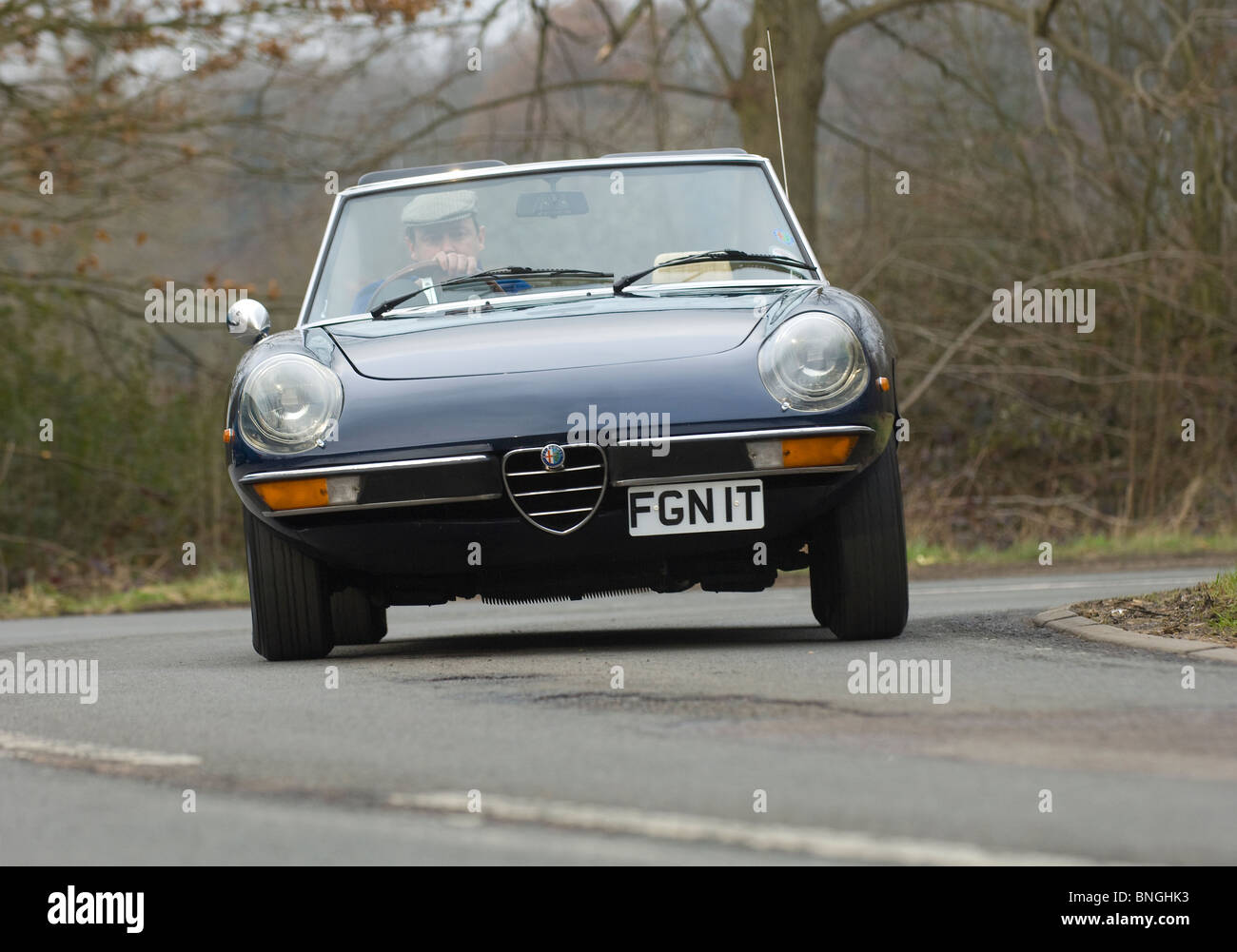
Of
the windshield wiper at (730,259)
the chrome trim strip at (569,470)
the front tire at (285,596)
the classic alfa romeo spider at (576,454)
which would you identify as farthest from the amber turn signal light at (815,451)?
the front tire at (285,596)

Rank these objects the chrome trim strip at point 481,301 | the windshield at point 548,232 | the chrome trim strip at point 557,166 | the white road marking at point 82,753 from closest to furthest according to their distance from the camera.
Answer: the white road marking at point 82,753 < the chrome trim strip at point 481,301 < the windshield at point 548,232 < the chrome trim strip at point 557,166

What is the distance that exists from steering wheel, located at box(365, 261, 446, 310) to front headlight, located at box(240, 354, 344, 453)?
3.31 feet

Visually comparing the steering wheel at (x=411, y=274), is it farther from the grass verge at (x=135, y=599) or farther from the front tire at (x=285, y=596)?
the grass verge at (x=135, y=599)

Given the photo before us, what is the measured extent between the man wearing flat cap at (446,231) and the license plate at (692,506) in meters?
1.61

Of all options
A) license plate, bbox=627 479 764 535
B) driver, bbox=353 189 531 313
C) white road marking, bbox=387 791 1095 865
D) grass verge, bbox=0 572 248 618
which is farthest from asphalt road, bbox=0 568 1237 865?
grass verge, bbox=0 572 248 618

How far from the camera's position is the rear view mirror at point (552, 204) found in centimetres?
695

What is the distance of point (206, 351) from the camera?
1914 cm

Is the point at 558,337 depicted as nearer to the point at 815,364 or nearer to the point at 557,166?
the point at 815,364

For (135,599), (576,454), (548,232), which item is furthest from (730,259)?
(135,599)

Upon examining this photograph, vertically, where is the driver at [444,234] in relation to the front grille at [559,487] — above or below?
above

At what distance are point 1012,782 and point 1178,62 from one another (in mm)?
17116

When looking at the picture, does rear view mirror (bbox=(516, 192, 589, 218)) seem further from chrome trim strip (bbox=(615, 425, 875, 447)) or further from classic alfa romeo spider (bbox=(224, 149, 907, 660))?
chrome trim strip (bbox=(615, 425, 875, 447))
